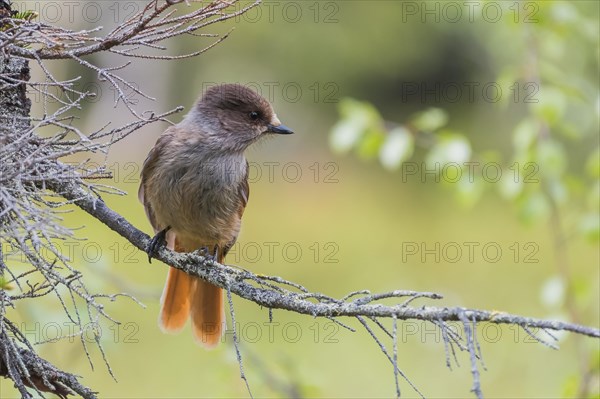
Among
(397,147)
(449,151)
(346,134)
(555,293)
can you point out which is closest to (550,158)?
(449,151)

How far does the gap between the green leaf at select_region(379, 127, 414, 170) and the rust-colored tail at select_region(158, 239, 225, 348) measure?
1.18 m

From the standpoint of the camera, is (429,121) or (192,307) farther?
(429,121)

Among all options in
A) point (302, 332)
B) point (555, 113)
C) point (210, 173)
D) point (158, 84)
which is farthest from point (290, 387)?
point (158, 84)

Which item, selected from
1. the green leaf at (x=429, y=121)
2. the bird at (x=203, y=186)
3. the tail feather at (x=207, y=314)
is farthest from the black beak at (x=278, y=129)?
the tail feather at (x=207, y=314)

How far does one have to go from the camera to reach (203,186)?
4098 mm

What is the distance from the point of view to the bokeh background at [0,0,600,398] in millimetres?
4621

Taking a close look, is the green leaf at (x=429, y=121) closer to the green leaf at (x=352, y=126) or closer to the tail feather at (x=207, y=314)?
Result: the green leaf at (x=352, y=126)

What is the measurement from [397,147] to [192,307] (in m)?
1.43

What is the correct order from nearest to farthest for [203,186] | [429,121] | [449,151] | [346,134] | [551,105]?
1. [203,186]
2. [551,105]
3. [449,151]
4. [429,121]
5. [346,134]

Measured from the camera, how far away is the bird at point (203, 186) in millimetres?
4098

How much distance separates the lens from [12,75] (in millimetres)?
3119

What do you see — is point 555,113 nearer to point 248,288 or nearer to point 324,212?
point 248,288

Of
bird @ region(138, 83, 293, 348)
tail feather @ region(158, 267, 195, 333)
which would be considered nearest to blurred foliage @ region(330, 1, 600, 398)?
bird @ region(138, 83, 293, 348)

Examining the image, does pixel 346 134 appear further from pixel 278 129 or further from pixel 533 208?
pixel 533 208
